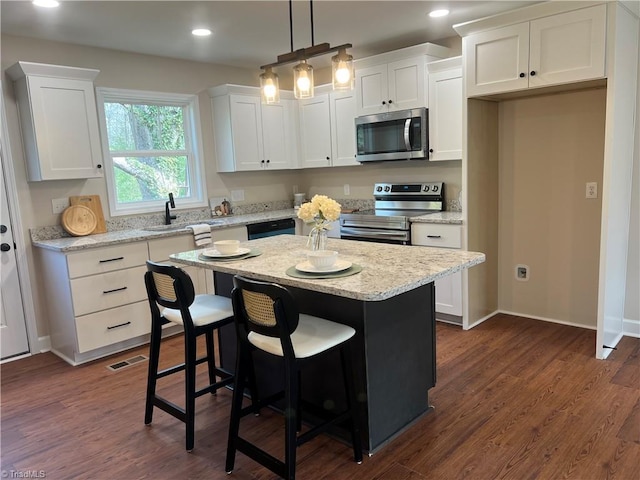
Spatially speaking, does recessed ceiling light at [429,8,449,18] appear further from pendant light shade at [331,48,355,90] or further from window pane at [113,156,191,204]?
window pane at [113,156,191,204]

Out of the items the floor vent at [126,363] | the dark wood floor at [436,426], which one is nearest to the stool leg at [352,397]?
the dark wood floor at [436,426]

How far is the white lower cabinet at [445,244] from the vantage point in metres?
3.76

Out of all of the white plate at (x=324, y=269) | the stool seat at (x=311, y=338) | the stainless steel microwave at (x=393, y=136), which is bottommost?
the stool seat at (x=311, y=338)

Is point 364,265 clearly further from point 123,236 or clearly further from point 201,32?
point 201,32

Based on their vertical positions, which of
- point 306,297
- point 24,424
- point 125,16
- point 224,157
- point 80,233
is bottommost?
point 24,424

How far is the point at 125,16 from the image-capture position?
3174 millimetres

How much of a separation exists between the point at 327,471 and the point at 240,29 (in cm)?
307

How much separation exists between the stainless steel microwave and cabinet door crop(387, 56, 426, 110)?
8cm

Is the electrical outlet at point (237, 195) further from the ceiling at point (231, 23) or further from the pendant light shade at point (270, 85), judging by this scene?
the pendant light shade at point (270, 85)

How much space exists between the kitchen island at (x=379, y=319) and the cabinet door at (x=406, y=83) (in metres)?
1.89

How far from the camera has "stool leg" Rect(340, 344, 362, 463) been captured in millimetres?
2123

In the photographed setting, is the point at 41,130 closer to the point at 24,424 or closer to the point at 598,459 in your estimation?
the point at 24,424

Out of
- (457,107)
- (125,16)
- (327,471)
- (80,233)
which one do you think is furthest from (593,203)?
(80,233)

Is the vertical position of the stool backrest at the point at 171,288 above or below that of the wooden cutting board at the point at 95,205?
below
